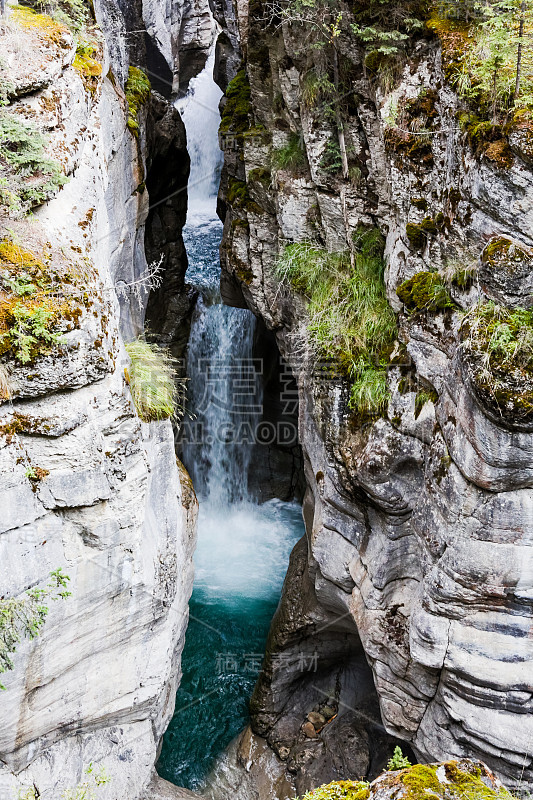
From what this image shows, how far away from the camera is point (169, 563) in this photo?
7.43 metres

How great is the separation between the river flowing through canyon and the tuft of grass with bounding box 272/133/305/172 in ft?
16.8

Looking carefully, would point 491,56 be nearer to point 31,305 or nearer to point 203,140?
point 31,305

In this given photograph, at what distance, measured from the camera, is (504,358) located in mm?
5781

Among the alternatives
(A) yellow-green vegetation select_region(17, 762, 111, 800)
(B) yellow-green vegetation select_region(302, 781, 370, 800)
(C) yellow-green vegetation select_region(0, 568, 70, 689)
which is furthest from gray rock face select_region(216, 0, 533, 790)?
(C) yellow-green vegetation select_region(0, 568, 70, 689)

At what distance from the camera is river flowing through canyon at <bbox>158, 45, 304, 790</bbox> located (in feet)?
34.2

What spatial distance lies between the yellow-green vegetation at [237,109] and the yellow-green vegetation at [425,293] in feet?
16.1

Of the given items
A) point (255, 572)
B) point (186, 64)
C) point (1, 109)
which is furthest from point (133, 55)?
point (255, 572)

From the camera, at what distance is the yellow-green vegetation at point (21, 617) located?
5.53m

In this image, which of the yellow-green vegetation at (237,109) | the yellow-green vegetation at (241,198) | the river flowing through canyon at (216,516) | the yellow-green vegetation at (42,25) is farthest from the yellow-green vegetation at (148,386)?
the yellow-green vegetation at (237,109)

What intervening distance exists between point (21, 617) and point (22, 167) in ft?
13.5

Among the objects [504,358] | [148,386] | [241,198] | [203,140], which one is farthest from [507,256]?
[203,140]

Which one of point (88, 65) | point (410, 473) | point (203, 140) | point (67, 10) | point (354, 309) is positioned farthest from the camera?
point (203, 140)

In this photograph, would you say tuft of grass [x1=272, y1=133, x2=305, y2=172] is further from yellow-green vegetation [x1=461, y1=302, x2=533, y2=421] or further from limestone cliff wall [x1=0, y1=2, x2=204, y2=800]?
yellow-green vegetation [x1=461, y1=302, x2=533, y2=421]

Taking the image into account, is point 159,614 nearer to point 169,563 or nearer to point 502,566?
point 169,563
